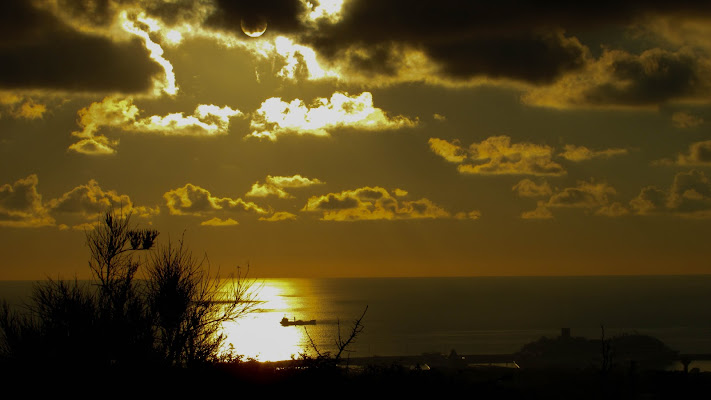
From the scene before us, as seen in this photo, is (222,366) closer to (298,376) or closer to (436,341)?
(298,376)

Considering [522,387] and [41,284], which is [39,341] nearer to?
[41,284]

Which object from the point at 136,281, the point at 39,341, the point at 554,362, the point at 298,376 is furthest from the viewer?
the point at 554,362

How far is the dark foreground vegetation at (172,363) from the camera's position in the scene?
18.3 metres

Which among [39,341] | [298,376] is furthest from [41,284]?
[298,376]

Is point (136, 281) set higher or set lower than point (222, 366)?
higher

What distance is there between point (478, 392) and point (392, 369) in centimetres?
252

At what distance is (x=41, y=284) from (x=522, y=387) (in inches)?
659

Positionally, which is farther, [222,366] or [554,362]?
[554,362]

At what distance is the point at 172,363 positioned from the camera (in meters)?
21.8

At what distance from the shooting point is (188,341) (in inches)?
881

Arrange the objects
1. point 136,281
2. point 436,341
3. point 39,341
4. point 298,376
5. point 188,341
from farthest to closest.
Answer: point 436,341 → point 136,281 → point 188,341 → point 39,341 → point 298,376

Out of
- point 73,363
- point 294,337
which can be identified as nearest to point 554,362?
point 294,337

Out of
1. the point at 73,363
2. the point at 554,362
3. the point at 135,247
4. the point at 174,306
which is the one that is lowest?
the point at 554,362

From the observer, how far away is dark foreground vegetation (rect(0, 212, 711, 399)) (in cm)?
1834
